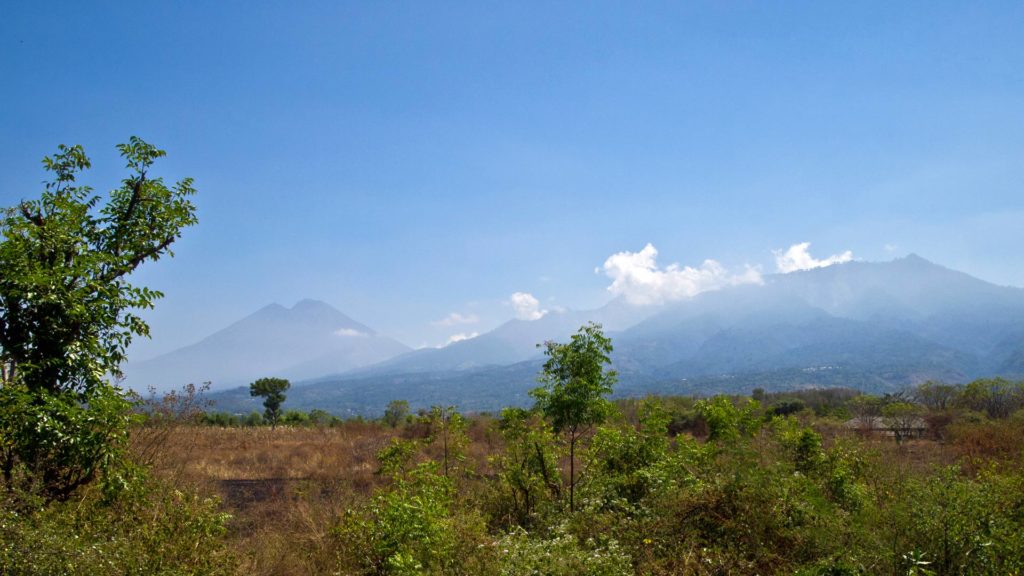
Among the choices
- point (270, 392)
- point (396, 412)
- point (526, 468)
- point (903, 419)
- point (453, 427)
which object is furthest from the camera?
point (270, 392)

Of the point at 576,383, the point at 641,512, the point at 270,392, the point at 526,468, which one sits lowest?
the point at 270,392

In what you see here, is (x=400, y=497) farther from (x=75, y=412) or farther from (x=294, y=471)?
(x=294, y=471)

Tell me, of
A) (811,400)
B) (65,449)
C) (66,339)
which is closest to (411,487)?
(65,449)

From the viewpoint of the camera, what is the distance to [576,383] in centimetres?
1050

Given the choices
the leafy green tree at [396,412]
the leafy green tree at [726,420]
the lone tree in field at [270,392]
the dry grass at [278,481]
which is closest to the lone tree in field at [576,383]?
the dry grass at [278,481]

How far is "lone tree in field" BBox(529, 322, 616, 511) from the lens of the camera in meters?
10.5

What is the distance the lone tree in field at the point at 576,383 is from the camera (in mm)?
10523

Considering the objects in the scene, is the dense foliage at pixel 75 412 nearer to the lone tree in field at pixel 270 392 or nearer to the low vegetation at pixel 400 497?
the low vegetation at pixel 400 497

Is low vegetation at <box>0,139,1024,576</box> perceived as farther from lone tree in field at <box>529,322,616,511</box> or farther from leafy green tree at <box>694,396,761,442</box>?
leafy green tree at <box>694,396,761,442</box>

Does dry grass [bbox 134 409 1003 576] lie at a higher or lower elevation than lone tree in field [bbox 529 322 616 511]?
lower

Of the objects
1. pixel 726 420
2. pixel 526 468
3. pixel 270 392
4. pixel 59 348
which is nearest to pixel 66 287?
pixel 59 348

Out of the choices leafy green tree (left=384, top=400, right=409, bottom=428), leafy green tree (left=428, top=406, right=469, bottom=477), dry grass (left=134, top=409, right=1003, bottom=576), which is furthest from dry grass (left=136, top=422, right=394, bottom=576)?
leafy green tree (left=384, top=400, right=409, bottom=428)

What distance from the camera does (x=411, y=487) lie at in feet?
30.3

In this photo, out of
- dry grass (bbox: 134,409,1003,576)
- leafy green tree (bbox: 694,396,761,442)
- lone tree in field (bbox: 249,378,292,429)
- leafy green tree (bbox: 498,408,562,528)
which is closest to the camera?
dry grass (bbox: 134,409,1003,576)
